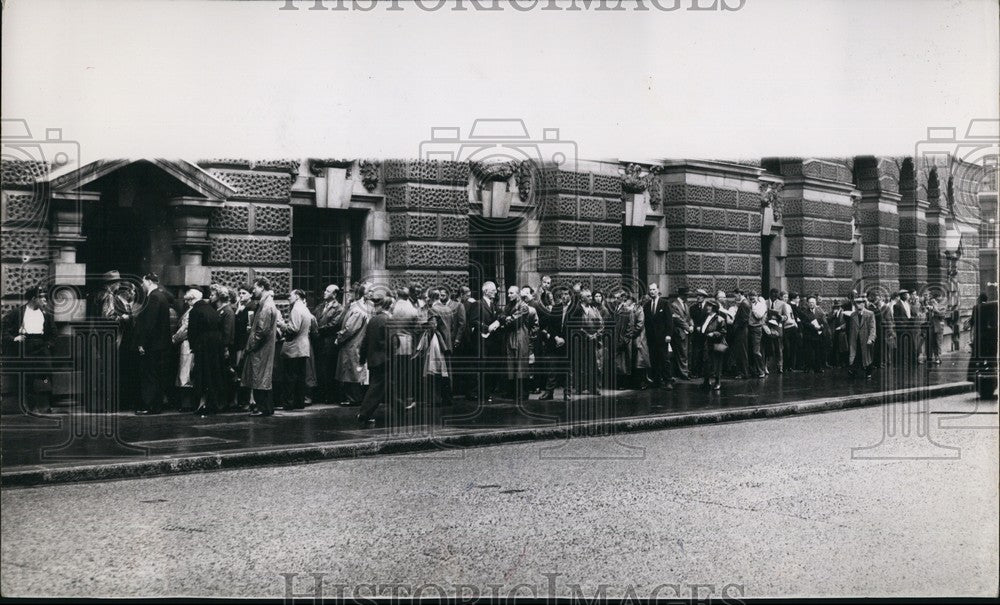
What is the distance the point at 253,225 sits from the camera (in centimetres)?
826

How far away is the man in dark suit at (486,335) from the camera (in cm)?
880

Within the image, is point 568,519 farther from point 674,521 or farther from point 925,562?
point 925,562

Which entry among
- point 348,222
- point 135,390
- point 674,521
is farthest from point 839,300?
point 135,390

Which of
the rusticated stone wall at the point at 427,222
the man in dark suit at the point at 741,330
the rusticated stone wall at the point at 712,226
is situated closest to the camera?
the rusticated stone wall at the point at 712,226

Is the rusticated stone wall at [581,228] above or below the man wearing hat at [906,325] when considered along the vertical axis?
above

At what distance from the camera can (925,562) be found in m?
5.70

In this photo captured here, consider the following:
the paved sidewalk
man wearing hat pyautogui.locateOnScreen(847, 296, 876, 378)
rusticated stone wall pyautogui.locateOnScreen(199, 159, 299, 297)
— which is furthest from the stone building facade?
the paved sidewalk

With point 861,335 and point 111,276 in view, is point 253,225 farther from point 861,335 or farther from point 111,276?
point 861,335

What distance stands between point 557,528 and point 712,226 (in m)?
3.24

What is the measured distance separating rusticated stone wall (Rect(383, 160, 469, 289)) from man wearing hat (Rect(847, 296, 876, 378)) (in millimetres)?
3299

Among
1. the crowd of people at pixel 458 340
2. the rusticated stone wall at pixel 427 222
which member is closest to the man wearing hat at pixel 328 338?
the crowd of people at pixel 458 340

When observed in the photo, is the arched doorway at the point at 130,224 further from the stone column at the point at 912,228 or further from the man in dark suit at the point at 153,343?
the stone column at the point at 912,228

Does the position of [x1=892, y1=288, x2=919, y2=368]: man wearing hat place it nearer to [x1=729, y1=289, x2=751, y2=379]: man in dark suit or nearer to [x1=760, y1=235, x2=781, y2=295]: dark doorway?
[x1=760, y1=235, x2=781, y2=295]: dark doorway

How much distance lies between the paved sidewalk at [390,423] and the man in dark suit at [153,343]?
0.73ft
